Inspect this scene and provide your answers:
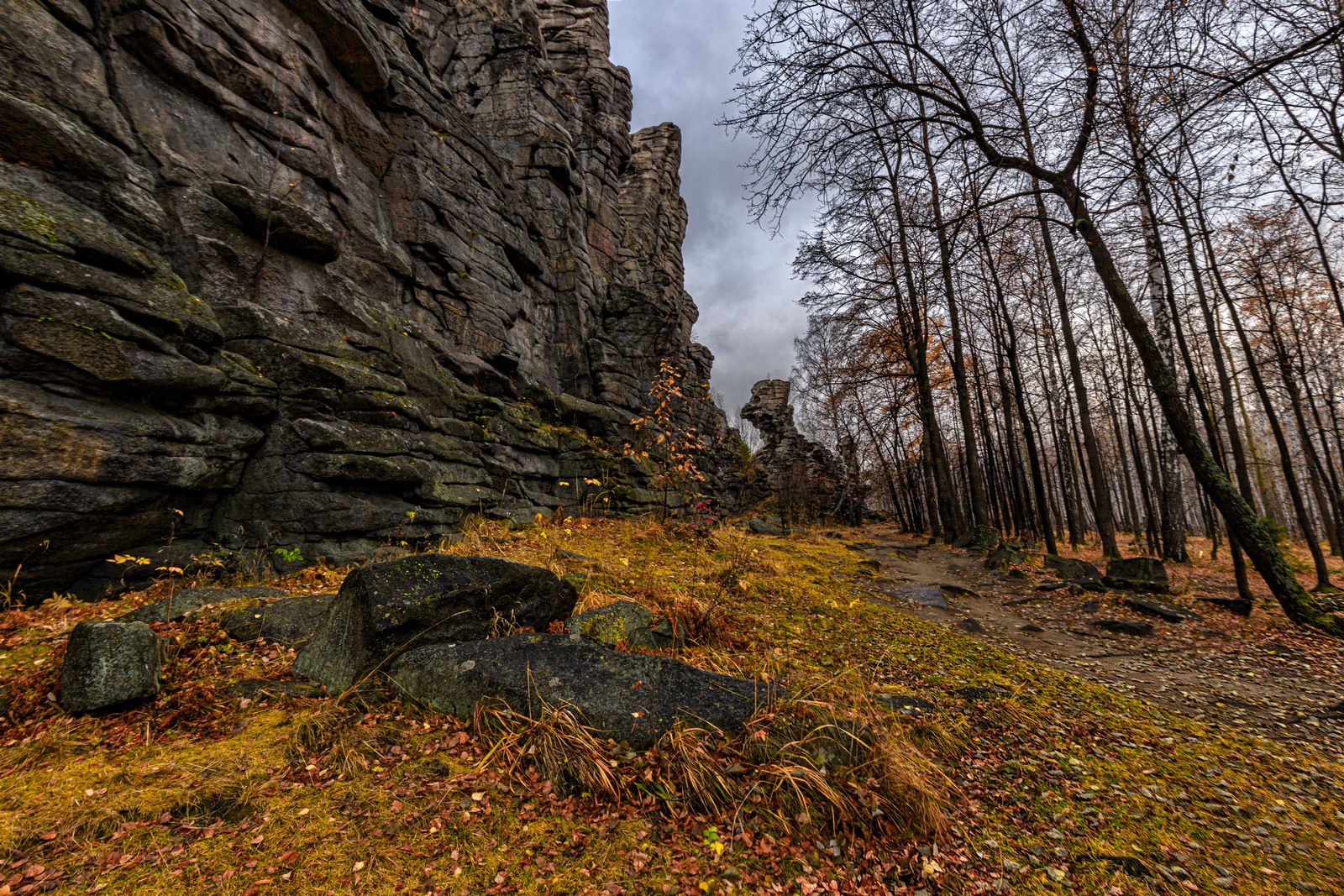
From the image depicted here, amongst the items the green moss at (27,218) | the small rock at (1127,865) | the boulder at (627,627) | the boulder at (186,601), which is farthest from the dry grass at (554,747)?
the green moss at (27,218)

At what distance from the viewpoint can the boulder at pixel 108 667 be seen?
3139mm

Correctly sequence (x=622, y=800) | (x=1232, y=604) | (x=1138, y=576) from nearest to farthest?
(x=622, y=800), (x=1232, y=604), (x=1138, y=576)

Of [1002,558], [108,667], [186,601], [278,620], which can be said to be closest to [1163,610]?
[1002,558]

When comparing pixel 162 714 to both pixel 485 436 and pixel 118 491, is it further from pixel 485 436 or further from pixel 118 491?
pixel 485 436

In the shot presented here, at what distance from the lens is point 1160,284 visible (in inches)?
428

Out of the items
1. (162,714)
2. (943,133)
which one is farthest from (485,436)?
(943,133)

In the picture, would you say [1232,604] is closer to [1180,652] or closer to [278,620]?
[1180,652]

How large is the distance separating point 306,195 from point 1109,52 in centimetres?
1385

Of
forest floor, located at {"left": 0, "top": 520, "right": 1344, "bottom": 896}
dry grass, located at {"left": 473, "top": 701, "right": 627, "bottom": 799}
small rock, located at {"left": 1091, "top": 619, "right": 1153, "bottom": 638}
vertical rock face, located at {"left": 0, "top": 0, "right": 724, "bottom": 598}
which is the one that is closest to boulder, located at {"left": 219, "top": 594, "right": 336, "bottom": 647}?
forest floor, located at {"left": 0, "top": 520, "right": 1344, "bottom": 896}

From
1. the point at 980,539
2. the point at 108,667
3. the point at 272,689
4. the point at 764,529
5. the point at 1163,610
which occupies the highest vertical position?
the point at 764,529

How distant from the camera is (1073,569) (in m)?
10.8

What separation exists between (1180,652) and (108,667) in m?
11.0

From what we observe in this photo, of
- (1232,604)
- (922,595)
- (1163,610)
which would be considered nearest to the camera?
(1163,610)

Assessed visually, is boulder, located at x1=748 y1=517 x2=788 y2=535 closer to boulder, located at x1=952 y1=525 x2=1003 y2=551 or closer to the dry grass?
boulder, located at x1=952 y1=525 x2=1003 y2=551
